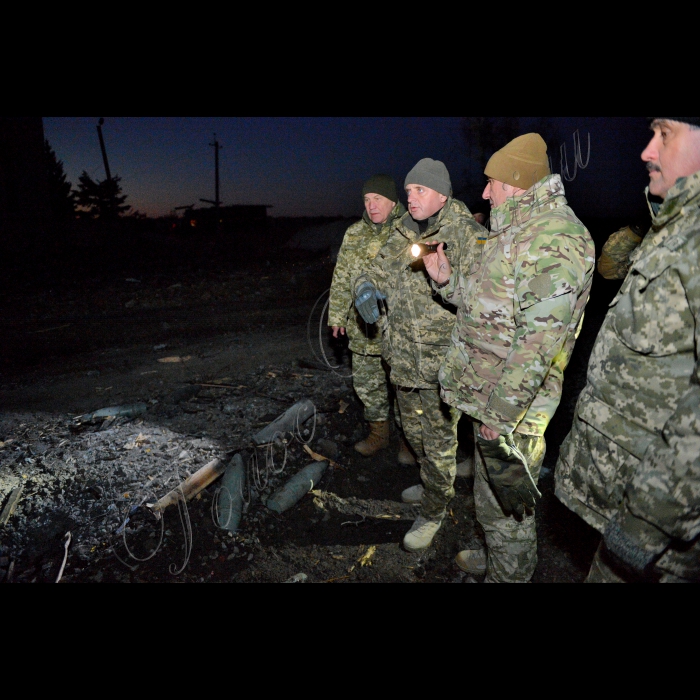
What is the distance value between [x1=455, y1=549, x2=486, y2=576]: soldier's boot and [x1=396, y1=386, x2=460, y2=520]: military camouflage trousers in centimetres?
33

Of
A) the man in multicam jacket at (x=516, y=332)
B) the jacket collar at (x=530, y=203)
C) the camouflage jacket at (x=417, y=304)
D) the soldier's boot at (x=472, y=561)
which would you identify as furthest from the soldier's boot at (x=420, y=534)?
the jacket collar at (x=530, y=203)

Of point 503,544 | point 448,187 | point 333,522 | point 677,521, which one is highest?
point 448,187

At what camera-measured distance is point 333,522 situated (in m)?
3.81

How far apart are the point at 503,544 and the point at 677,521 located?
4.10 ft

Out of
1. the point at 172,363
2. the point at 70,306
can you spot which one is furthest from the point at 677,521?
the point at 70,306

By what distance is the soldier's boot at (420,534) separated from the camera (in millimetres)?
3451

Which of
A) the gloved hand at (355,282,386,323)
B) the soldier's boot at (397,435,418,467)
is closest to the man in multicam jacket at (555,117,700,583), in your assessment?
the gloved hand at (355,282,386,323)

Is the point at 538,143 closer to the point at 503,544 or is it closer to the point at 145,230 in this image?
the point at 503,544

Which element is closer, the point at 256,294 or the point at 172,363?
the point at 172,363

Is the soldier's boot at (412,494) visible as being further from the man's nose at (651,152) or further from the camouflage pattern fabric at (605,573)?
the man's nose at (651,152)

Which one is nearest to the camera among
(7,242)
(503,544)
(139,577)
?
(503,544)

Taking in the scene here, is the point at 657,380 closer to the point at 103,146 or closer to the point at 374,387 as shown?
the point at 374,387

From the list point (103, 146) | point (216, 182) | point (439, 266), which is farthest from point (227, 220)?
point (439, 266)

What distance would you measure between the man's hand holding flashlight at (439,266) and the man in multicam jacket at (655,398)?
1175mm
